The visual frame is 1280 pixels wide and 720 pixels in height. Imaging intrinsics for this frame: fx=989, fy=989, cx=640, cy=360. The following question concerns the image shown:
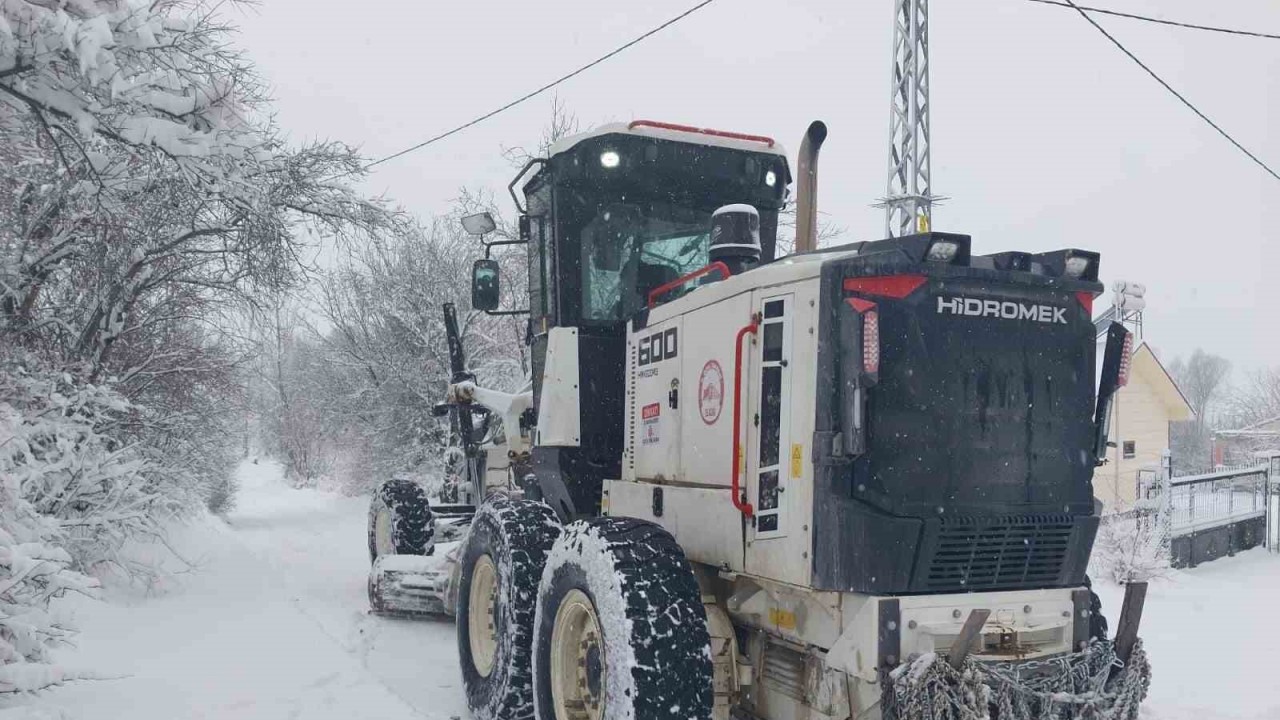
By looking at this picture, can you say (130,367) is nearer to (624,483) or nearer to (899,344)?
(624,483)

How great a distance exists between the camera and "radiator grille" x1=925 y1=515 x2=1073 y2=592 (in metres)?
3.71

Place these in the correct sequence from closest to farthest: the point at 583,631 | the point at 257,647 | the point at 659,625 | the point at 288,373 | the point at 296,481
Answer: the point at 659,625
the point at 583,631
the point at 257,647
the point at 296,481
the point at 288,373

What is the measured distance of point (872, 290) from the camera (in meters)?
3.68

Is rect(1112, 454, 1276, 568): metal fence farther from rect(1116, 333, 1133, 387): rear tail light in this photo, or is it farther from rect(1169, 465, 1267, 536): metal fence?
rect(1116, 333, 1133, 387): rear tail light

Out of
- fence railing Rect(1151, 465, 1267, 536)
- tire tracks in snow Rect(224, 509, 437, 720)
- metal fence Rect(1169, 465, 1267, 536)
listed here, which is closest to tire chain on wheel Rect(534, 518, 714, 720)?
tire tracks in snow Rect(224, 509, 437, 720)

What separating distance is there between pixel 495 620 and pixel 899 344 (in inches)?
122

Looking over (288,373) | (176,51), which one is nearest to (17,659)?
(176,51)

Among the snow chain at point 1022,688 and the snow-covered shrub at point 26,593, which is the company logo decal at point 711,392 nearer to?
the snow chain at point 1022,688

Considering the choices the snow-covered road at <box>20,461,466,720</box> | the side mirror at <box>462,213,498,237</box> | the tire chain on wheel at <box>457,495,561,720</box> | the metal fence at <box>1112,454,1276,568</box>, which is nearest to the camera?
the tire chain on wheel at <box>457,495,561,720</box>

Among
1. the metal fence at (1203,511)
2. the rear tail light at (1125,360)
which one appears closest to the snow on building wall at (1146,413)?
the metal fence at (1203,511)

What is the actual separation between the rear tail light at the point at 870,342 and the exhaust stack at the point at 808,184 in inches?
69.4

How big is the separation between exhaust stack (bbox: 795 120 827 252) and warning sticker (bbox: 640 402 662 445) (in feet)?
3.81

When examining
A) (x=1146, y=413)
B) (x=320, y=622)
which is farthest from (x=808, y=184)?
(x=1146, y=413)

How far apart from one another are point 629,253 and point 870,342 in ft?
8.69
